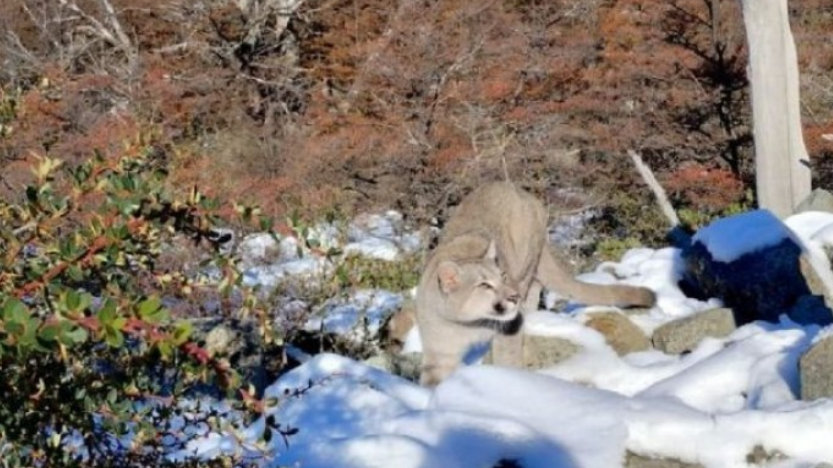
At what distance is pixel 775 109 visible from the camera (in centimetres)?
1106

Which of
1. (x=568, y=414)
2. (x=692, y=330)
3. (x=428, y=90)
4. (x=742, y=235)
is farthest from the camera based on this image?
(x=428, y=90)

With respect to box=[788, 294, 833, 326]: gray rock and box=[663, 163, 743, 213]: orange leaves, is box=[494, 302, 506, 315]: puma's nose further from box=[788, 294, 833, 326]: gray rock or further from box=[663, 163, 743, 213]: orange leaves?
box=[663, 163, 743, 213]: orange leaves

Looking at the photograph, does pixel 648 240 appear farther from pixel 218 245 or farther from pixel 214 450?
pixel 218 245

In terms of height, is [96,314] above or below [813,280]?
below

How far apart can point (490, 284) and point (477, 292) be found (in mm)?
83

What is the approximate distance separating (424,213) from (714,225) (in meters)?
4.38

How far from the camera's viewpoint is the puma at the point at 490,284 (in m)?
5.89

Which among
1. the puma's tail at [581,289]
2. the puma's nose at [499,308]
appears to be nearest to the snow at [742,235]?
the puma's tail at [581,289]

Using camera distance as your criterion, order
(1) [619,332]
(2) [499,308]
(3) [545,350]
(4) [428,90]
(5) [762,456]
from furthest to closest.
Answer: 1. (4) [428,90]
2. (1) [619,332]
3. (3) [545,350]
4. (2) [499,308]
5. (5) [762,456]

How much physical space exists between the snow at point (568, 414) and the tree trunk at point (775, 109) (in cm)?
535

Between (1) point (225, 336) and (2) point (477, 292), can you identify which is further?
(1) point (225, 336)

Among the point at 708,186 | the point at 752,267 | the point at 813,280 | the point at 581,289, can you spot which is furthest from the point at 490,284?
the point at 708,186

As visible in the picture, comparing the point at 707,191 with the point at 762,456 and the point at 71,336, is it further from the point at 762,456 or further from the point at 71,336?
the point at 71,336

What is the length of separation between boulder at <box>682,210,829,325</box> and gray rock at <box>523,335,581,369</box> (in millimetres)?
1358
